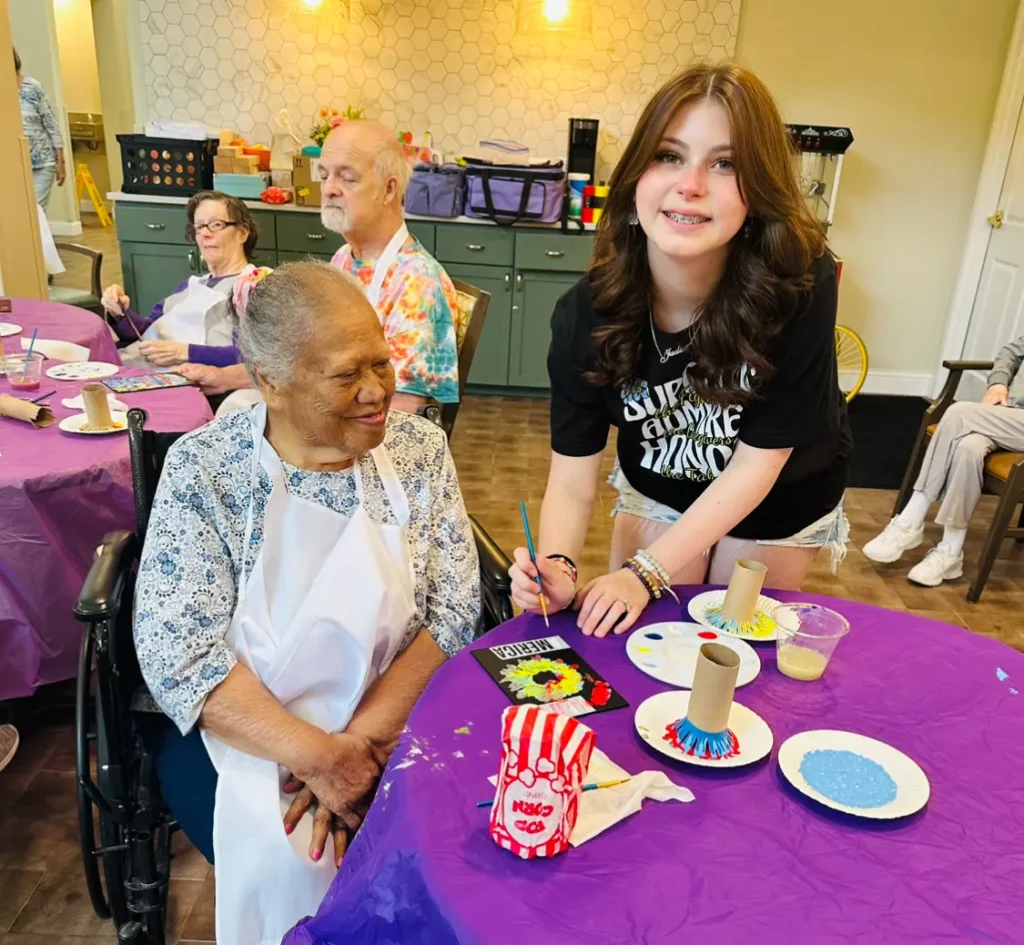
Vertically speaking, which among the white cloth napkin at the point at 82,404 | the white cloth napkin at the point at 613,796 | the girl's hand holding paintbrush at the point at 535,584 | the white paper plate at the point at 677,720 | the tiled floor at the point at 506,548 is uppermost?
the girl's hand holding paintbrush at the point at 535,584

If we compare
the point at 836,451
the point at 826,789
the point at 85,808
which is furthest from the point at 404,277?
the point at 826,789

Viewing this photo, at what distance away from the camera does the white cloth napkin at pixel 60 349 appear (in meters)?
2.61

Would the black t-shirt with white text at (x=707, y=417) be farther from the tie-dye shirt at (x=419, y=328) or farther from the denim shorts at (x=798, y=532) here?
the tie-dye shirt at (x=419, y=328)

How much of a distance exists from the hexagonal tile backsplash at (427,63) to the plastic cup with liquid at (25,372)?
335 centimetres

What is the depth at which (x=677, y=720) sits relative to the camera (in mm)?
1100

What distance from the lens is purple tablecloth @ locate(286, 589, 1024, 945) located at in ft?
2.70

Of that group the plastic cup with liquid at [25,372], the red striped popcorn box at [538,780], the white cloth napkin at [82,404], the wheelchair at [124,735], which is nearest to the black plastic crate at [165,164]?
the plastic cup with liquid at [25,372]

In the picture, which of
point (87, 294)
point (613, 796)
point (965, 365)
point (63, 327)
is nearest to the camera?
point (613, 796)

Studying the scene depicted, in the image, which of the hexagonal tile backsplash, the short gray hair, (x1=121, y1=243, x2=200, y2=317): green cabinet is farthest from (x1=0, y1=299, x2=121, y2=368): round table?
the hexagonal tile backsplash

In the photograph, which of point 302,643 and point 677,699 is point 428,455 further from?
point 677,699

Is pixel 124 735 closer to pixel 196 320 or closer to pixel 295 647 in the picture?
pixel 295 647

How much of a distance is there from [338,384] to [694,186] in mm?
606

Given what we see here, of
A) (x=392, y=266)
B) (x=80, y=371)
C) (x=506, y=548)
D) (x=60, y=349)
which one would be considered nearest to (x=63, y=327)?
(x=60, y=349)

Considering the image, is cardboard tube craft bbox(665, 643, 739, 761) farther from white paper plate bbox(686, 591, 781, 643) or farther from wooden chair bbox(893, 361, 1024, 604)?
wooden chair bbox(893, 361, 1024, 604)
